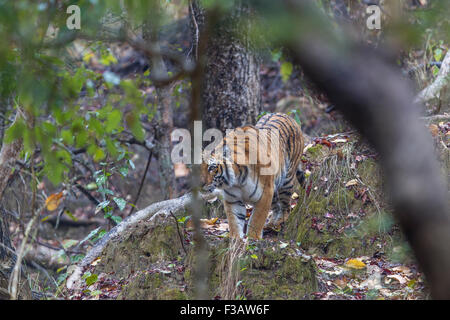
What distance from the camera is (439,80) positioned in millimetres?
7266

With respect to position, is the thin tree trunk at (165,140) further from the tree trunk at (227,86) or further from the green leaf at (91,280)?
the green leaf at (91,280)

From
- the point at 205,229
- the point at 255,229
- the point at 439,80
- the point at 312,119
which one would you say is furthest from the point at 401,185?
the point at 312,119

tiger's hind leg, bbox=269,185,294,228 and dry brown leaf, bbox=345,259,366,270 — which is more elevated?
tiger's hind leg, bbox=269,185,294,228

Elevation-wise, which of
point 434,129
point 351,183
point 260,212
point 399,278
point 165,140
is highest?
point 165,140

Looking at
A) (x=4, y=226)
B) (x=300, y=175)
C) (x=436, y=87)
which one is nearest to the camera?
(x=4, y=226)

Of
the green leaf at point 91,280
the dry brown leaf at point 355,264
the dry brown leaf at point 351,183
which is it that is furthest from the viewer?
the dry brown leaf at point 351,183

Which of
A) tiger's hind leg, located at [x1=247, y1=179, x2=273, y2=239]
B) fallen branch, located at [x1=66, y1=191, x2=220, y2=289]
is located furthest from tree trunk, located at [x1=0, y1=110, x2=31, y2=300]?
tiger's hind leg, located at [x1=247, y1=179, x2=273, y2=239]

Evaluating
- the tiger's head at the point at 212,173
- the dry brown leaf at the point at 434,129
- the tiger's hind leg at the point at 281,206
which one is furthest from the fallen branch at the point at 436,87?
the tiger's head at the point at 212,173

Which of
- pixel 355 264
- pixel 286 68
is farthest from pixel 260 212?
pixel 286 68

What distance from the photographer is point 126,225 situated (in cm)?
550

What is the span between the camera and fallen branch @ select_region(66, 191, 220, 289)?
4.94 m

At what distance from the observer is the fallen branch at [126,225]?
4941 millimetres

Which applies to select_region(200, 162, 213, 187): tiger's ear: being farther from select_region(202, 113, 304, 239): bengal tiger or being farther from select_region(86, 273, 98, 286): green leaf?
select_region(86, 273, 98, 286): green leaf

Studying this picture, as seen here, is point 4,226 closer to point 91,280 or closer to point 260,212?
point 91,280
